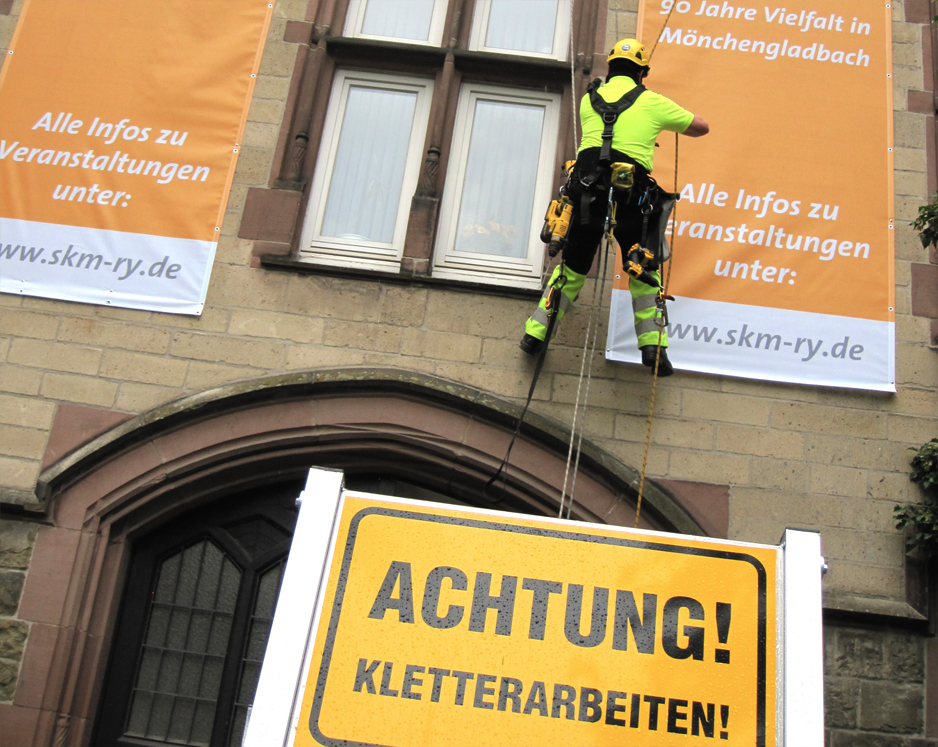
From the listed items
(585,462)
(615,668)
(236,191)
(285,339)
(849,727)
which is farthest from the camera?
(236,191)

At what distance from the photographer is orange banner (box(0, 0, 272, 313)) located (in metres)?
5.92

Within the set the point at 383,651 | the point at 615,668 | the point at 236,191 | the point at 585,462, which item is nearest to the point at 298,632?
the point at 383,651

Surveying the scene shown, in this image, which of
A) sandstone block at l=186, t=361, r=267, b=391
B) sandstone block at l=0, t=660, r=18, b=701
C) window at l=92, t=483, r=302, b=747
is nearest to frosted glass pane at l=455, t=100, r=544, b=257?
sandstone block at l=186, t=361, r=267, b=391

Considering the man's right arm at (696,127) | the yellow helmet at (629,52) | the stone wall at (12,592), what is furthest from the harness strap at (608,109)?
the stone wall at (12,592)

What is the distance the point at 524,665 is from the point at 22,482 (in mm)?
4106

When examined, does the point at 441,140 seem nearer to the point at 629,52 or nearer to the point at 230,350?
the point at 629,52

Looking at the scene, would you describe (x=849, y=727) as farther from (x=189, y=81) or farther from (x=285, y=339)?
(x=189, y=81)

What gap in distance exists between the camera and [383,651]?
218cm

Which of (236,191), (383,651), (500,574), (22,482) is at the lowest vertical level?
(383,651)

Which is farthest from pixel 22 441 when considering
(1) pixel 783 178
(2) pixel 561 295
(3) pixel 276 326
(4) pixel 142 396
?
(1) pixel 783 178

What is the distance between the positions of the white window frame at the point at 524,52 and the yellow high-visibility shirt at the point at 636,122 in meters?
1.58

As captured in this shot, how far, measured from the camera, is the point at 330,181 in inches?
247

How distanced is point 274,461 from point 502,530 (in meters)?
3.44

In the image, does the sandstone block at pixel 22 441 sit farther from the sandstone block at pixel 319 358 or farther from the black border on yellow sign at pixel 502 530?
the black border on yellow sign at pixel 502 530
